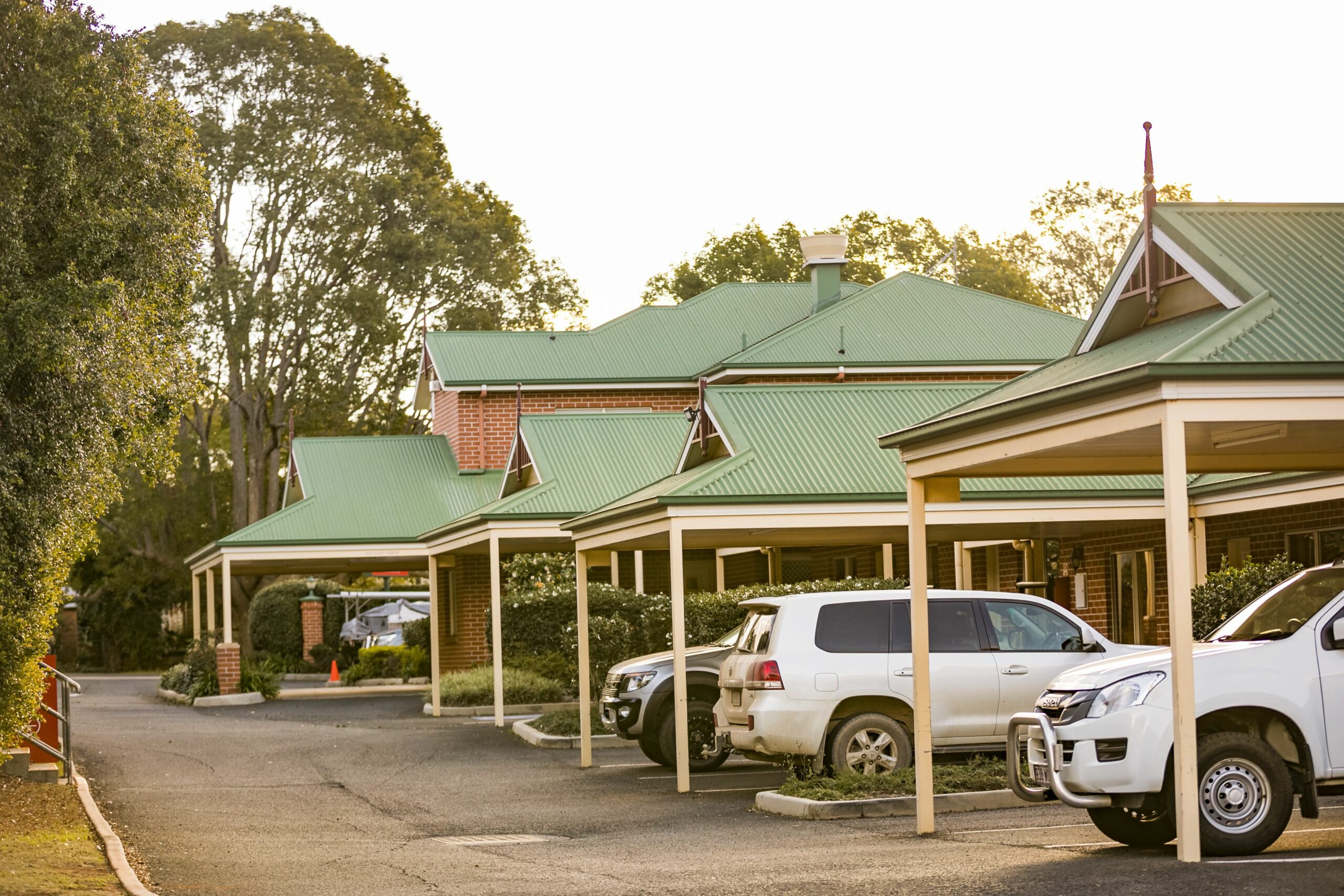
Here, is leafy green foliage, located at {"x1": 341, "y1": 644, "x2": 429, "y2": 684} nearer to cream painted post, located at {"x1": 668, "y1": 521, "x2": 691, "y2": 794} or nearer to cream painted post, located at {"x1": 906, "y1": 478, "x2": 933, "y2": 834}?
cream painted post, located at {"x1": 668, "y1": 521, "x2": 691, "y2": 794}

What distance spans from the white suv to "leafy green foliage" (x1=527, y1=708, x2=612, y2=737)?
314 inches

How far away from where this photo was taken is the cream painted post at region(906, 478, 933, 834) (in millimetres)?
12281

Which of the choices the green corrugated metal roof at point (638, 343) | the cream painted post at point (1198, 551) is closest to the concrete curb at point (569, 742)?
the cream painted post at point (1198, 551)

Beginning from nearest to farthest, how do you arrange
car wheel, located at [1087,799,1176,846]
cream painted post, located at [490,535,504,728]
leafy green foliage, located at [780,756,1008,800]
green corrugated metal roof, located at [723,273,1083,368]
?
1. car wheel, located at [1087,799,1176,846]
2. leafy green foliage, located at [780,756,1008,800]
3. cream painted post, located at [490,535,504,728]
4. green corrugated metal roof, located at [723,273,1083,368]

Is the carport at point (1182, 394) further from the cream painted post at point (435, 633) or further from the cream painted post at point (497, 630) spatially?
the cream painted post at point (435, 633)

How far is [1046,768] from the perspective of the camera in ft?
34.3

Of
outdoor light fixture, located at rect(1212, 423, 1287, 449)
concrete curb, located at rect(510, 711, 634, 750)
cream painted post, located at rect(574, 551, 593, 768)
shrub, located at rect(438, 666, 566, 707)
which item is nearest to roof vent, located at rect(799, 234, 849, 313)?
shrub, located at rect(438, 666, 566, 707)

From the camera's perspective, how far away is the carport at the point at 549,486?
25.5m

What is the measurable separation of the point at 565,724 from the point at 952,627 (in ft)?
31.1

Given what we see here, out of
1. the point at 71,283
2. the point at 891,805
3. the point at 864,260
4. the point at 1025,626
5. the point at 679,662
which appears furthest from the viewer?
the point at 864,260

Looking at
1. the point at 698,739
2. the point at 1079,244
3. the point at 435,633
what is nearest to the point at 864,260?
the point at 1079,244

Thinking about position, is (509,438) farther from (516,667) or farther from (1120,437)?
(1120,437)

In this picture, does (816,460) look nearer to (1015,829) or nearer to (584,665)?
(584,665)

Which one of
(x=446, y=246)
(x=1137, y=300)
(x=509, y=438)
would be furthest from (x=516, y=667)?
(x=446, y=246)
